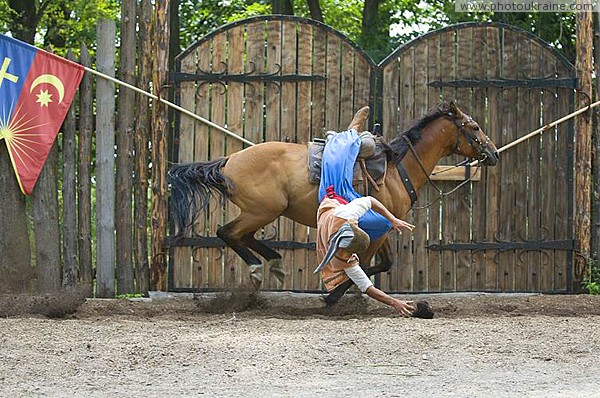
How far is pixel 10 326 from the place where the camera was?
711 cm

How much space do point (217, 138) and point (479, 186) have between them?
101 inches

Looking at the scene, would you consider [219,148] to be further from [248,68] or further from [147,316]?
[147,316]

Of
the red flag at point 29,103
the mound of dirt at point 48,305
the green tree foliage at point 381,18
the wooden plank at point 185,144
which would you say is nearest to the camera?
the mound of dirt at point 48,305

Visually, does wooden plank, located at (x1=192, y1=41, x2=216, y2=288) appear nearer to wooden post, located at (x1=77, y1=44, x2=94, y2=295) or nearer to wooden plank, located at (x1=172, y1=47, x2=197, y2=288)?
wooden plank, located at (x1=172, y1=47, x2=197, y2=288)

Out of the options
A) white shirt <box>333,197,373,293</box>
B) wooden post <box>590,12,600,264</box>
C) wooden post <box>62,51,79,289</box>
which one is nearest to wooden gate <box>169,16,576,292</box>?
wooden post <box>590,12,600,264</box>

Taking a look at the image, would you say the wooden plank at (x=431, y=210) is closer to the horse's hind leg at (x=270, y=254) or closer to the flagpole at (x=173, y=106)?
the horse's hind leg at (x=270, y=254)

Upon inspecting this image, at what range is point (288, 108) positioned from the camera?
9.84 metres

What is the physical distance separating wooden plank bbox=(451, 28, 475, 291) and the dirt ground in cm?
160

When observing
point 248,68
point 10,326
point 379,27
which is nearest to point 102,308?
point 10,326

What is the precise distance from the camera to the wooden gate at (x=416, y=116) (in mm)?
9781

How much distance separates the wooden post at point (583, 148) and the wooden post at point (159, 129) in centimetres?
395

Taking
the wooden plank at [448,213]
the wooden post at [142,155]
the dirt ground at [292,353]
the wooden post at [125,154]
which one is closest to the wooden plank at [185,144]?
the wooden post at [142,155]

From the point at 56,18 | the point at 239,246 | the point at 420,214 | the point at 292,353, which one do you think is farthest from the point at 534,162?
the point at 56,18

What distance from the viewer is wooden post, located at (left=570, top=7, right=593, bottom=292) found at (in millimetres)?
10016
